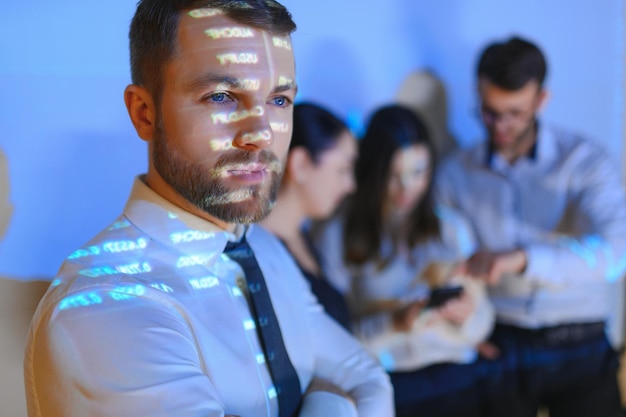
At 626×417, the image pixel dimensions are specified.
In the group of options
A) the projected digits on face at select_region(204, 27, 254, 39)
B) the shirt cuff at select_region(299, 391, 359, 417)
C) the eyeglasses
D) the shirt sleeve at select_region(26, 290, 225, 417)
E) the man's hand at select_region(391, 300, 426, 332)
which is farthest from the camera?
the eyeglasses

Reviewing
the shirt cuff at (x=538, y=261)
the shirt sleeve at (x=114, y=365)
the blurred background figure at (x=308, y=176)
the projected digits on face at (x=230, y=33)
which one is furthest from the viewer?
the shirt cuff at (x=538, y=261)

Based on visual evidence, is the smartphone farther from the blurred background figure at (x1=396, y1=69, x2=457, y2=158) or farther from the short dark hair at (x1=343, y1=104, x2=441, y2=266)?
the blurred background figure at (x1=396, y1=69, x2=457, y2=158)

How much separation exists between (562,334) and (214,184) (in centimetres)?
174

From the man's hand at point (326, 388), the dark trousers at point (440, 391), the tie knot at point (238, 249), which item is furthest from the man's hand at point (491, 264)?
the tie knot at point (238, 249)

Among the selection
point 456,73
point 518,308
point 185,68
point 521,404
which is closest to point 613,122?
point 456,73

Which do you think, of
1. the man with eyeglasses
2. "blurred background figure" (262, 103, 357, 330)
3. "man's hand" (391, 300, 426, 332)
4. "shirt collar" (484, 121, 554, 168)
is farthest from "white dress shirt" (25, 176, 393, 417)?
"shirt collar" (484, 121, 554, 168)

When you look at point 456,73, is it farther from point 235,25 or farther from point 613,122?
point 235,25

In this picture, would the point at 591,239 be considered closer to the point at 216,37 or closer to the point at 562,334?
the point at 562,334

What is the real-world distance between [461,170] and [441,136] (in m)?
0.19

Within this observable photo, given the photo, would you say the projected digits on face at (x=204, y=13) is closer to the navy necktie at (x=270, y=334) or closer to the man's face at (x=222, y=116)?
the man's face at (x=222, y=116)

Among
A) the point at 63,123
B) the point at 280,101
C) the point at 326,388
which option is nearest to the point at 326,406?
the point at 326,388

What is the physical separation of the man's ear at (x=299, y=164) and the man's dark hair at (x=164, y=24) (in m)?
0.84

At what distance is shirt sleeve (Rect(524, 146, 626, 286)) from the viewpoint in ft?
7.16

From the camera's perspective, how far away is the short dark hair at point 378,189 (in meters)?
2.15
